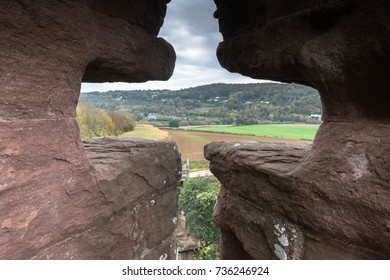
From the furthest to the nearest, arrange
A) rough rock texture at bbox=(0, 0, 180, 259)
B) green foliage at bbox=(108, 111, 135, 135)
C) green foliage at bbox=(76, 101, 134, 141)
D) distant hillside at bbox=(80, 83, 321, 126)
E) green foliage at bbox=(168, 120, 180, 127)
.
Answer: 1. green foliage at bbox=(108, 111, 135, 135)
2. green foliage at bbox=(168, 120, 180, 127)
3. green foliage at bbox=(76, 101, 134, 141)
4. distant hillside at bbox=(80, 83, 321, 126)
5. rough rock texture at bbox=(0, 0, 180, 259)

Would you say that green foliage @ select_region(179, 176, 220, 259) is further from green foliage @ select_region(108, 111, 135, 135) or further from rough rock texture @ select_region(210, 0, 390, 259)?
rough rock texture @ select_region(210, 0, 390, 259)

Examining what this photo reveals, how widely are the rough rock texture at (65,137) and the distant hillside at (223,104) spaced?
2374 mm

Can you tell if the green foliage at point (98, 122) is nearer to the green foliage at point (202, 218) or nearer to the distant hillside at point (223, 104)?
the distant hillside at point (223, 104)

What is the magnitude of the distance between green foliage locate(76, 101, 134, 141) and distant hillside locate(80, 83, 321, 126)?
1.32 metres

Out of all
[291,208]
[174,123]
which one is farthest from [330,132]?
[174,123]

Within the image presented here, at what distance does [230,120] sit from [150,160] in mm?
10527

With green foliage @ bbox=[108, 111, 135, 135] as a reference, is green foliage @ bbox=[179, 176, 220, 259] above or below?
below

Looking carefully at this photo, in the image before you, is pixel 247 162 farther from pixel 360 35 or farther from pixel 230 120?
A: pixel 230 120

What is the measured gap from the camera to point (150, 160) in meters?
1.93

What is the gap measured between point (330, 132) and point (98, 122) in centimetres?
1466

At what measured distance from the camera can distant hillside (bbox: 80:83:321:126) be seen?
19.2ft

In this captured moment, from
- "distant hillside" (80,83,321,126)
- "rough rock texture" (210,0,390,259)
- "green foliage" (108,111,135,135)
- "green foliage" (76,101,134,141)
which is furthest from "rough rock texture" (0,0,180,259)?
"green foliage" (108,111,135,135)

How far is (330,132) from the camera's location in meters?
1.48

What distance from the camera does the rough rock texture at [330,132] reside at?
1261 mm
